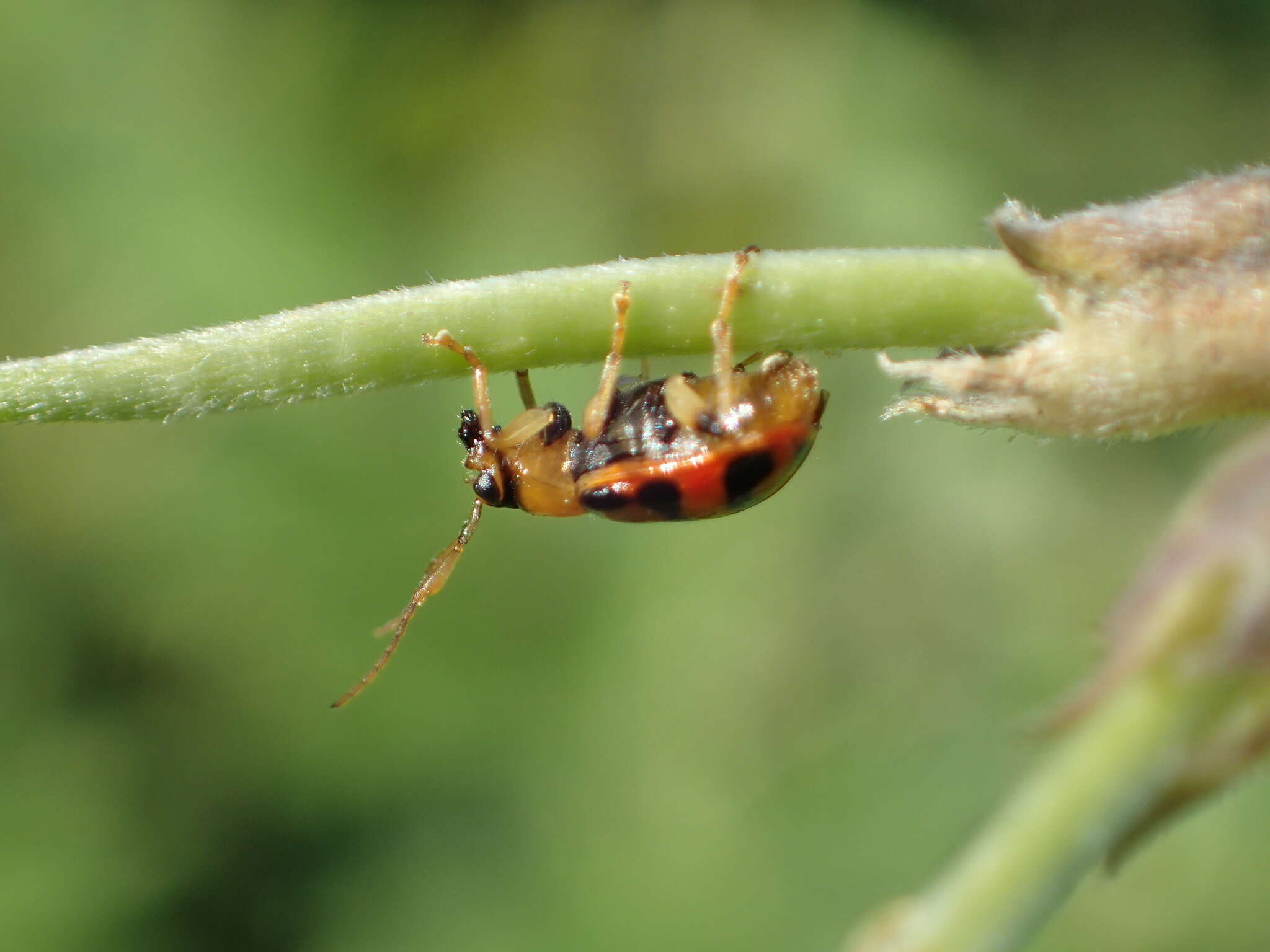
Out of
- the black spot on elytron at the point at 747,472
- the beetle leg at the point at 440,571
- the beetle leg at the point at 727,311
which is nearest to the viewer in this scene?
the beetle leg at the point at 727,311

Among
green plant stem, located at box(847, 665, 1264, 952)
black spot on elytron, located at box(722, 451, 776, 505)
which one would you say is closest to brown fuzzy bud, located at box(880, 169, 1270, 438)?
green plant stem, located at box(847, 665, 1264, 952)

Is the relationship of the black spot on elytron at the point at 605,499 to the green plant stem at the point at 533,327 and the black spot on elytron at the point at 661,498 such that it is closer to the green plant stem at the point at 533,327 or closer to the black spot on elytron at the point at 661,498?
the black spot on elytron at the point at 661,498

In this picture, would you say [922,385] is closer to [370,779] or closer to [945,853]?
[945,853]

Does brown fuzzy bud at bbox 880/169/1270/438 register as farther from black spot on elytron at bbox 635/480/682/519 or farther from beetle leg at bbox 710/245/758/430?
black spot on elytron at bbox 635/480/682/519

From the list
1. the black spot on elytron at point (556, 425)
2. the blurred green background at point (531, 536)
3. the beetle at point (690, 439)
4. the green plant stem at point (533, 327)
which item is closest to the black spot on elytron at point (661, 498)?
the beetle at point (690, 439)

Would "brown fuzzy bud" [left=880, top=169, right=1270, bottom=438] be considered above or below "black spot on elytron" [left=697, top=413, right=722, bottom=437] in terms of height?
below

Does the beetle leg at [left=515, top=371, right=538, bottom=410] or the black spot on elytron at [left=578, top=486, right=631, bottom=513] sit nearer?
the black spot on elytron at [left=578, top=486, right=631, bottom=513]

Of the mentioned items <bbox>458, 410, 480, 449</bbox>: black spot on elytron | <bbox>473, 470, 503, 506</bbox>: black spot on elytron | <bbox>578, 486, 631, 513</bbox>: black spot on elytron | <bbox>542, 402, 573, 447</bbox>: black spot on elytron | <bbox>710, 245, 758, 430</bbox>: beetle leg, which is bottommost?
<bbox>710, 245, 758, 430</bbox>: beetle leg
